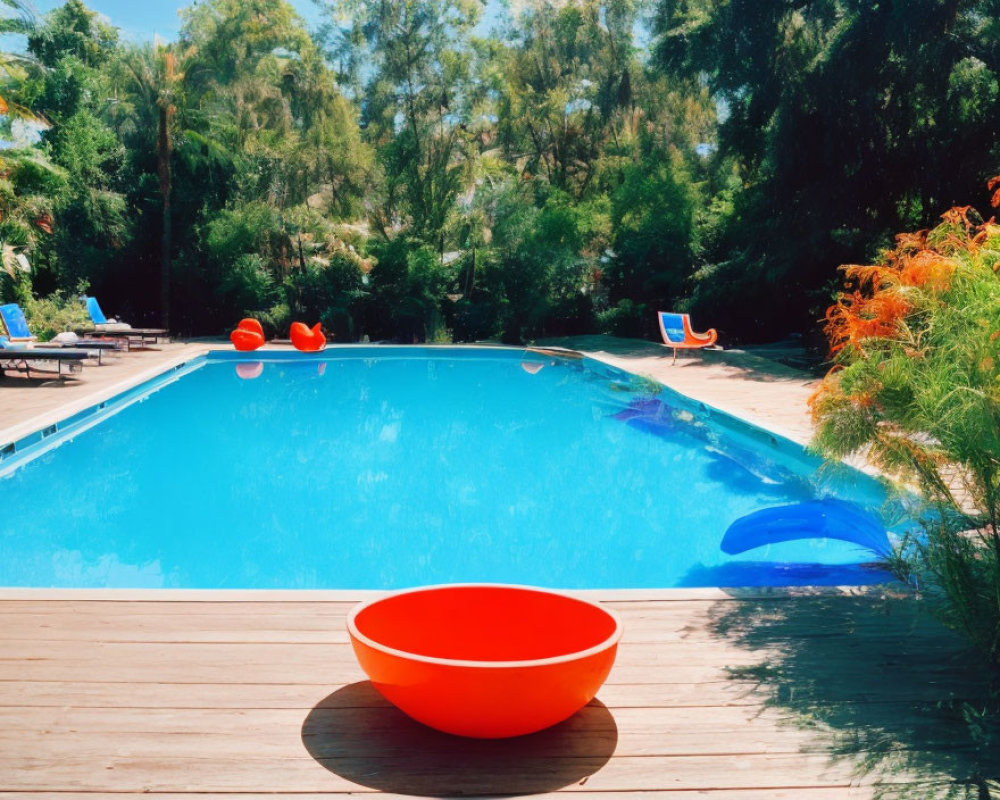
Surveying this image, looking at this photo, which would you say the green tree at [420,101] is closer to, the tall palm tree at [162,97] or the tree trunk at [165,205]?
the tall palm tree at [162,97]

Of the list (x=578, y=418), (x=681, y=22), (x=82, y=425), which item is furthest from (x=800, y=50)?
(x=82, y=425)

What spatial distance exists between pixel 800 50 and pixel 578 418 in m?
8.81

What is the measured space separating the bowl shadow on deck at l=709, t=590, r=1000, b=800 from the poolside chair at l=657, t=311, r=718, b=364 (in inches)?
457

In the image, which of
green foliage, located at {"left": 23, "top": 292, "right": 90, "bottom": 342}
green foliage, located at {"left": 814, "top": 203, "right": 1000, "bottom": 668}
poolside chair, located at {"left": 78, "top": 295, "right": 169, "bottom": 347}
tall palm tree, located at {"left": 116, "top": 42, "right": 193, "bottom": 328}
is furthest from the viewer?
tall palm tree, located at {"left": 116, "top": 42, "right": 193, "bottom": 328}

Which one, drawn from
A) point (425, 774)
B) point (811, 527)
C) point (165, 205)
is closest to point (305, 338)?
point (165, 205)

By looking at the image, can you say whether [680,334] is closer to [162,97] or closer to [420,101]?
[420,101]

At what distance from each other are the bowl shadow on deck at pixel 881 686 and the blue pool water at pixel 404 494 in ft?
2.38

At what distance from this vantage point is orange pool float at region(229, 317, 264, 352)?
643 inches

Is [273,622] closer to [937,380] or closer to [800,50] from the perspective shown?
[937,380]

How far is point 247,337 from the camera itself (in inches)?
645

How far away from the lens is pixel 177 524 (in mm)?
6289

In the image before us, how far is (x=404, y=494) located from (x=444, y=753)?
4.82 meters

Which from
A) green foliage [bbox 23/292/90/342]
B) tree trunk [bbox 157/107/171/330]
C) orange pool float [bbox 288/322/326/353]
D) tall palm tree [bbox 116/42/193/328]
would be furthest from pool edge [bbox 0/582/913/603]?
tall palm tree [bbox 116/42/193/328]

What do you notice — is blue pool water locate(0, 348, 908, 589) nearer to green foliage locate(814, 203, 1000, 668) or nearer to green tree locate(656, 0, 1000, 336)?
green foliage locate(814, 203, 1000, 668)
